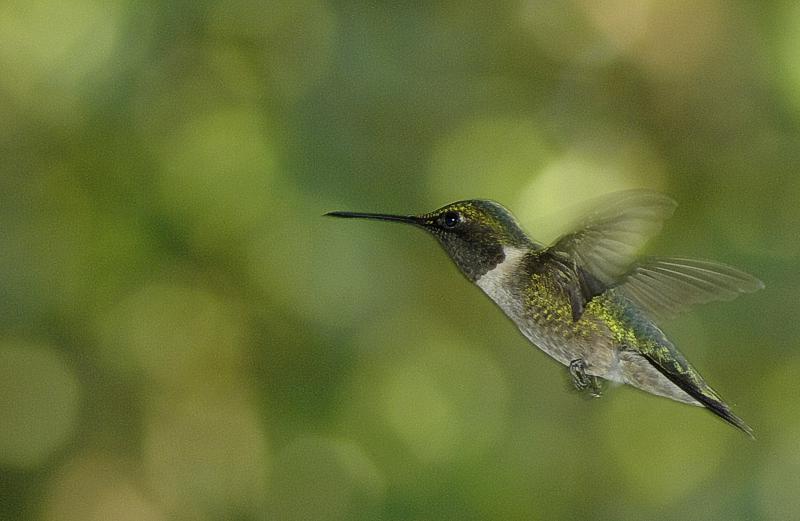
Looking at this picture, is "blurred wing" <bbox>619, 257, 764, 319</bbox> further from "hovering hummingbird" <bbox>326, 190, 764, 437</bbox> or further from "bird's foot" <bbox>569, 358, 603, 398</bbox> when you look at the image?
"bird's foot" <bbox>569, 358, 603, 398</bbox>

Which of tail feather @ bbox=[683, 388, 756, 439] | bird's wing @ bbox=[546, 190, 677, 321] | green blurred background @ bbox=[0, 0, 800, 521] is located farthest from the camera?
green blurred background @ bbox=[0, 0, 800, 521]

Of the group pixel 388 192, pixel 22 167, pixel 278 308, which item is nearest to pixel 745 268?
pixel 388 192

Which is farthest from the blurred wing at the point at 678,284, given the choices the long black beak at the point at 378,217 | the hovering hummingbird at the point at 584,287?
the long black beak at the point at 378,217

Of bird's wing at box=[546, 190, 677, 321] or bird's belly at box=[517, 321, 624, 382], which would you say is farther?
bird's belly at box=[517, 321, 624, 382]

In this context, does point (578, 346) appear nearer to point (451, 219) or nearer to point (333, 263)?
point (451, 219)

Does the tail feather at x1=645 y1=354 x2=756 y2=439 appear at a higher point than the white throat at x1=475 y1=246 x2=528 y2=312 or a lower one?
lower

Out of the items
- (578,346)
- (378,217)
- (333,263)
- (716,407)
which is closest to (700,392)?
(716,407)

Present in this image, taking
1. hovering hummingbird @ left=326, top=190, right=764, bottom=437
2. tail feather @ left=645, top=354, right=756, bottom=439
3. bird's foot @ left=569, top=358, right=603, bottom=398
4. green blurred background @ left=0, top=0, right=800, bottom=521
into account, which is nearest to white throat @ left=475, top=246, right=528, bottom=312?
hovering hummingbird @ left=326, top=190, right=764, bottom=437

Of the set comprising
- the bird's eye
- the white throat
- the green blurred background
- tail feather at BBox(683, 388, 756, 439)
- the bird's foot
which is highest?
the bird's eye

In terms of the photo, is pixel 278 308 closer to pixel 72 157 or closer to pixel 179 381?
pixel 179 381
